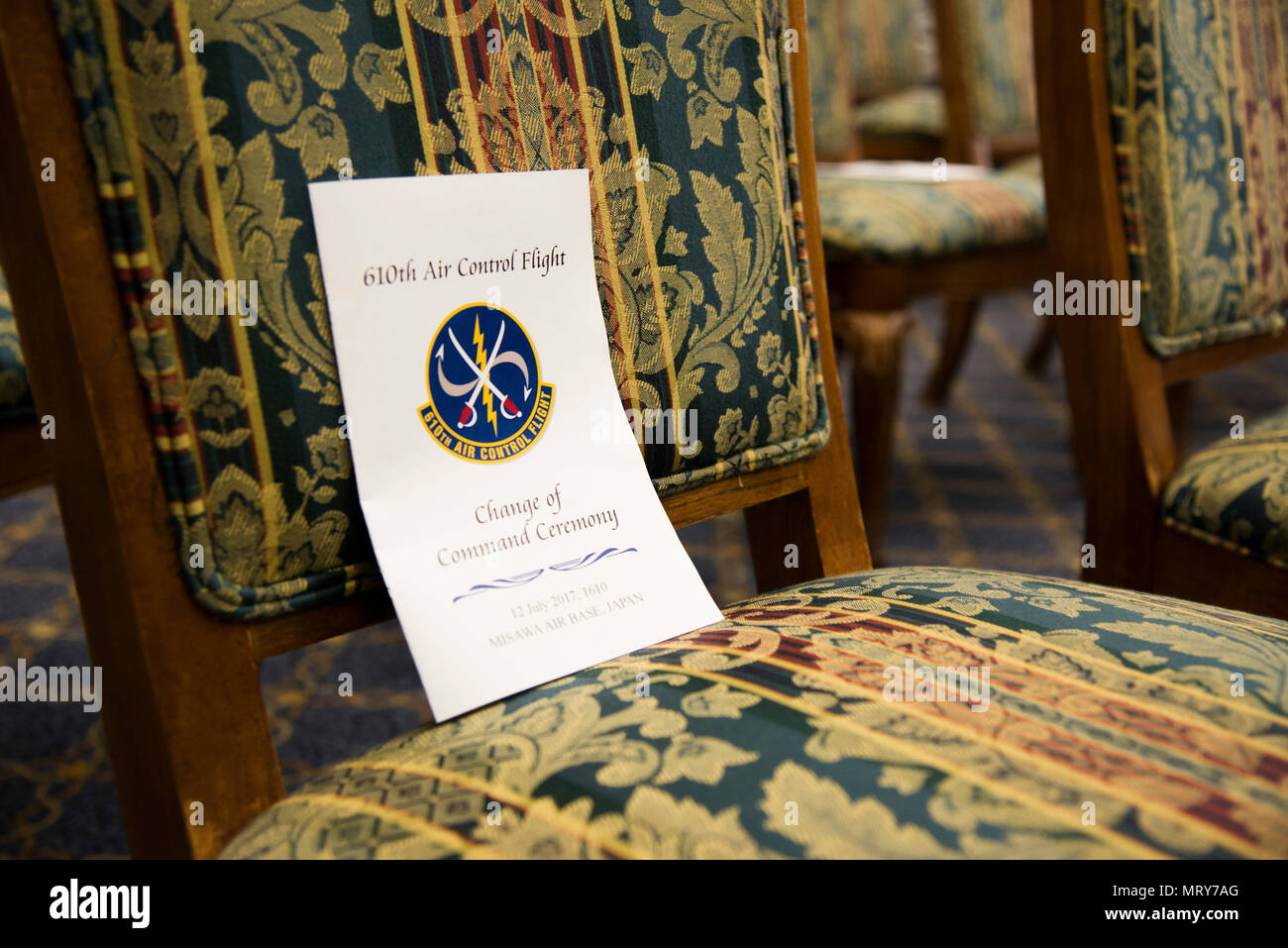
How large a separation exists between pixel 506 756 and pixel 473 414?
5.9 inches

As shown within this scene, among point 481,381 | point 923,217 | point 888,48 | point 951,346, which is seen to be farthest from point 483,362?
point 888,48

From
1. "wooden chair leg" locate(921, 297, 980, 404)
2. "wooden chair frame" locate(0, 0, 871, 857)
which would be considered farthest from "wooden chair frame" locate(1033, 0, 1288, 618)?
"wooden chair leg" locate(921, 297, 980, 404)

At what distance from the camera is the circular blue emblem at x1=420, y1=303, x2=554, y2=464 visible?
438mm

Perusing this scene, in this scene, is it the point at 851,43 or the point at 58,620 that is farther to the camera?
the point at 851,43

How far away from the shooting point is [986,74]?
6.15 feet

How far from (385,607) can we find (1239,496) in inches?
23.8

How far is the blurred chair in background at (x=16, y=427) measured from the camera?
0.74m

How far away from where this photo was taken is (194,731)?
41cm

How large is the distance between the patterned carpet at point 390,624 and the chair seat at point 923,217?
0.72 ft

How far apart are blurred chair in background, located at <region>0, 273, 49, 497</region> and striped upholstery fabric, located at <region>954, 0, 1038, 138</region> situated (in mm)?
1654

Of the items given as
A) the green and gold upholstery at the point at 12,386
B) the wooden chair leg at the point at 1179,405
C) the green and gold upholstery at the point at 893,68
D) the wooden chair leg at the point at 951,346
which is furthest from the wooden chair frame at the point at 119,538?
the green and gold upholstery at the point at 893,68

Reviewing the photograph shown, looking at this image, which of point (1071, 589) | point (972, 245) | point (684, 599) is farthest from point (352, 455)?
point (972, 245)

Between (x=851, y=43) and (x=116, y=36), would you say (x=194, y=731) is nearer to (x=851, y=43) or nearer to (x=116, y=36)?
(x=116, y=36)
